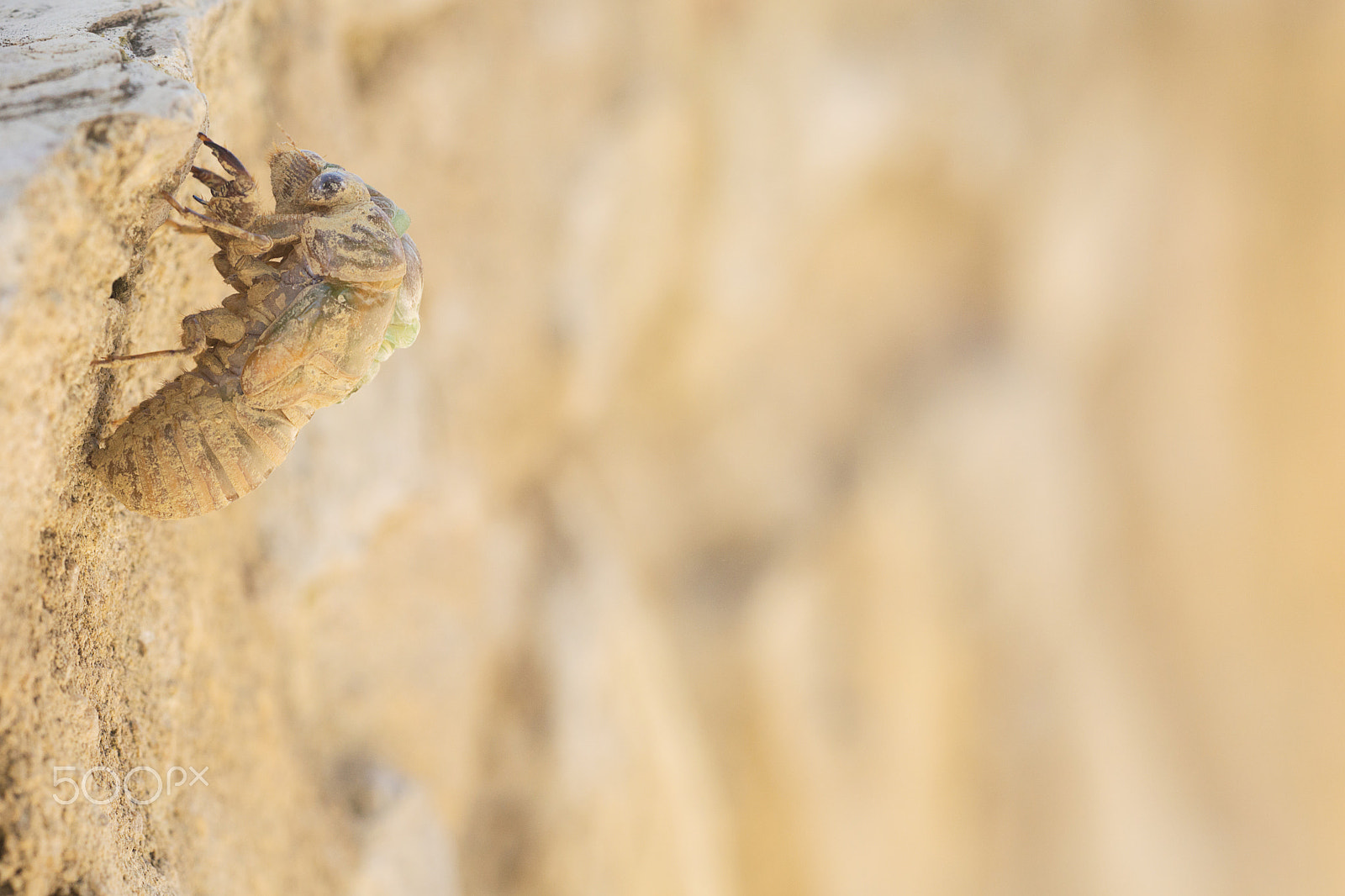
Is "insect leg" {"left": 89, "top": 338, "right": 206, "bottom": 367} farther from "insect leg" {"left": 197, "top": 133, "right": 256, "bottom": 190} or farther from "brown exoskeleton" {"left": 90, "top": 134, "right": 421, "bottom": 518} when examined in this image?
"insect leg" {"left": 197, "top": 133, "right": 256, "bottom": 190}

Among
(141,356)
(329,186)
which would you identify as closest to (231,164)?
(329,186)

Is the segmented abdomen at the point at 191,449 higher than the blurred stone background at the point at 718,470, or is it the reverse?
the segmented abdomen at the point at 191,449

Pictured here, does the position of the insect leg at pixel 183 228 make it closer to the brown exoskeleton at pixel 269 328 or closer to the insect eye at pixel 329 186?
the brown exoskeleton at pixel 269 328

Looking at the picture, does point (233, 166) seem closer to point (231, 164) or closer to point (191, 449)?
point (231, 164)

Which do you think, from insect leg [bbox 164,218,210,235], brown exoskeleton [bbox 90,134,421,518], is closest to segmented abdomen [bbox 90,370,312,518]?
brown exoskeleton [bbox 90,134,421,518]

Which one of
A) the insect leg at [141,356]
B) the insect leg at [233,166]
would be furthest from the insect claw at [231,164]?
the insect leg at [141,356]

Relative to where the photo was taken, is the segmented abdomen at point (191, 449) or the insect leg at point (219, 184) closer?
the segmented abdomen at point (191, 449)
